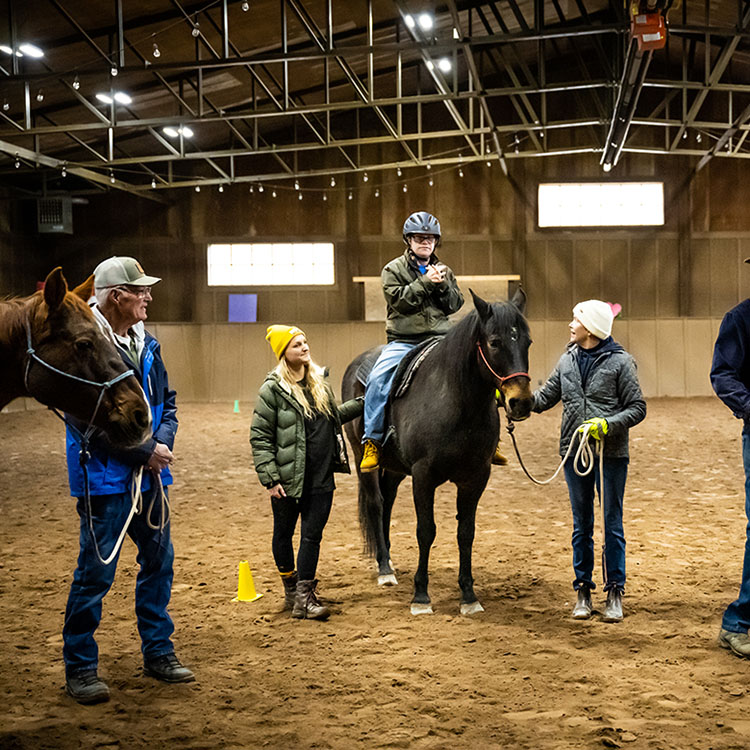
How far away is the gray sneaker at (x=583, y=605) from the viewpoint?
450 centimetres

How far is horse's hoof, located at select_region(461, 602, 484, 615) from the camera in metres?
4.63

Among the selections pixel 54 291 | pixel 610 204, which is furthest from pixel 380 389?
pixel 610 204

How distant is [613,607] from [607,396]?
1.12 metres

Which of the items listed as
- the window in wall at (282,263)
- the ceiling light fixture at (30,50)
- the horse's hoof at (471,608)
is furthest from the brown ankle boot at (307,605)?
the window in wall at (282,263)

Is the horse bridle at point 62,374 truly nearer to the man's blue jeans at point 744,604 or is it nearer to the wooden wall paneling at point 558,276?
the man's blue jeans at point 744,604

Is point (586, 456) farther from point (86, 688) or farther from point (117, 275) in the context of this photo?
point (86, 688)

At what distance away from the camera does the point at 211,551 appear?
20.1 ft

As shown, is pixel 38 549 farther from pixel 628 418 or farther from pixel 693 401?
pixel 693 401

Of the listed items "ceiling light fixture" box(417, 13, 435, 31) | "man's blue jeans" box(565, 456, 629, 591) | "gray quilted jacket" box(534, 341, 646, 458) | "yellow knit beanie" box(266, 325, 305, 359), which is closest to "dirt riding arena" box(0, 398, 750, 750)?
"man's blue jeans" box(565, 456, 629, 591)

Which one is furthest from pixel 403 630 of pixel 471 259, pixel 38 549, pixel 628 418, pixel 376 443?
pixel 471 259

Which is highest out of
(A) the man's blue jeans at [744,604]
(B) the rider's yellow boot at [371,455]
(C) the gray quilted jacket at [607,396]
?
(C) the gray quilted jacket at [607,396]

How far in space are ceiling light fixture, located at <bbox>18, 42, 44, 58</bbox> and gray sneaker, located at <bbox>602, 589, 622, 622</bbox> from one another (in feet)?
32.6

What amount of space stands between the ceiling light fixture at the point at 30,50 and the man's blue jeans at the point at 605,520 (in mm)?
9530

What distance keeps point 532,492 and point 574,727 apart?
17.2 feet
